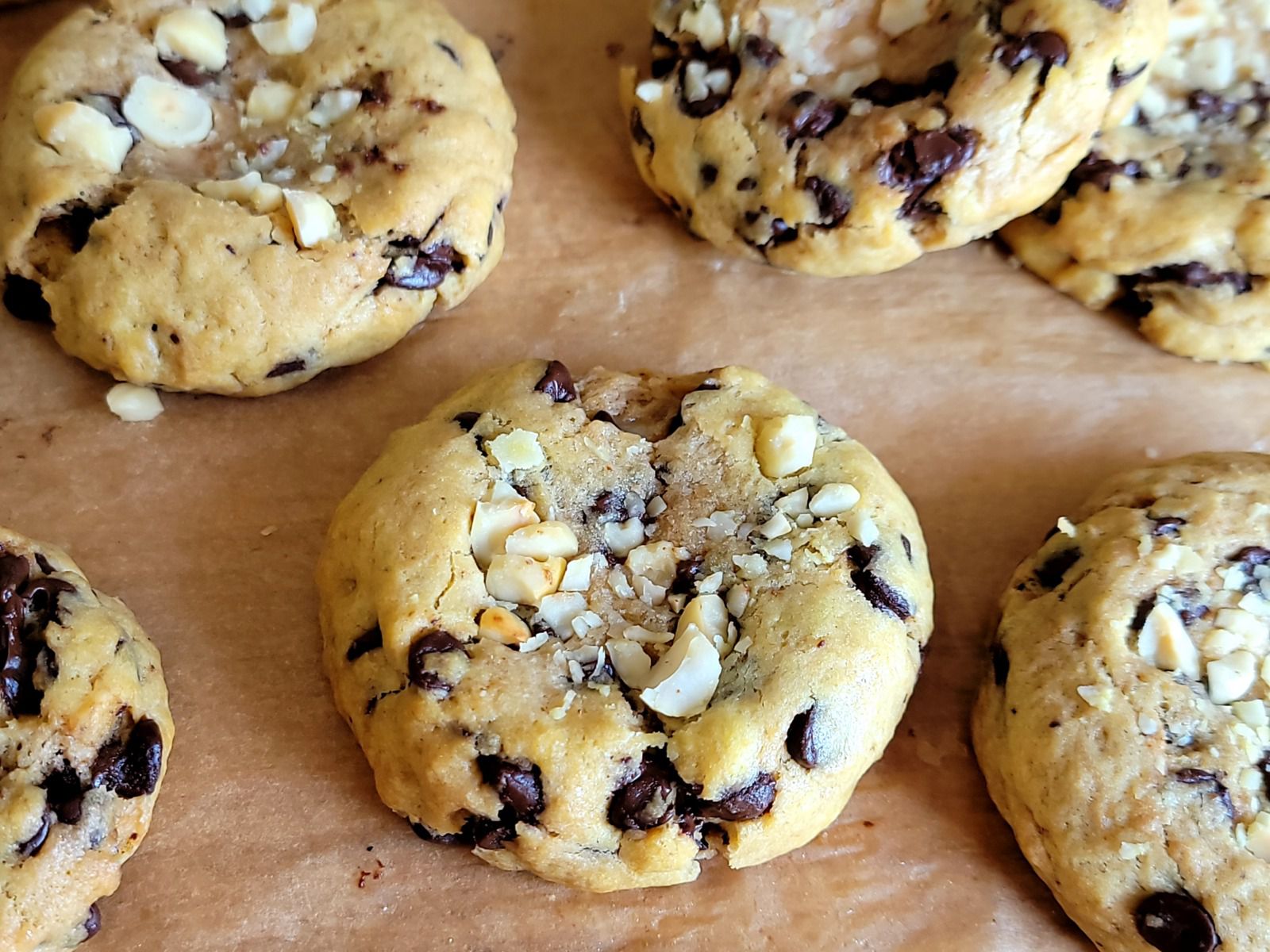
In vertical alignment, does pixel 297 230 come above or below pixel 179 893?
above

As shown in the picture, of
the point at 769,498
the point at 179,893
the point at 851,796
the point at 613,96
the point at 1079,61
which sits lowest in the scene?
the point at 179,893

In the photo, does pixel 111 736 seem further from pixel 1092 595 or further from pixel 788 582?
pixel 1092 595

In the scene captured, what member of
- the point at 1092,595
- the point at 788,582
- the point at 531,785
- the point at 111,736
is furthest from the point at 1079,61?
the point at 111,736

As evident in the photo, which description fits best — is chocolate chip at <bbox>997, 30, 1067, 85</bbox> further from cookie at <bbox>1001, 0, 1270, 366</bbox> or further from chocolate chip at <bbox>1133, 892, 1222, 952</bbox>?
chocolate chip at <bbox>1133, 892, 1222, 952</bbox>

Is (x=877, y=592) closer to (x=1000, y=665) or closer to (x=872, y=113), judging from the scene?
(x=1000, y=665)

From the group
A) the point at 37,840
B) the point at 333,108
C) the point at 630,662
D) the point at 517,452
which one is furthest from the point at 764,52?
the point at 37,840

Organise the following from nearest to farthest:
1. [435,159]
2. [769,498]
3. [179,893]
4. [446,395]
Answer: [179,893] < [769,498] < [435,159] < [446,395]

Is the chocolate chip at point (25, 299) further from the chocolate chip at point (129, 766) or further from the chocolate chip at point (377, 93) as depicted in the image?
the chocolate chip at point (129, 766)
